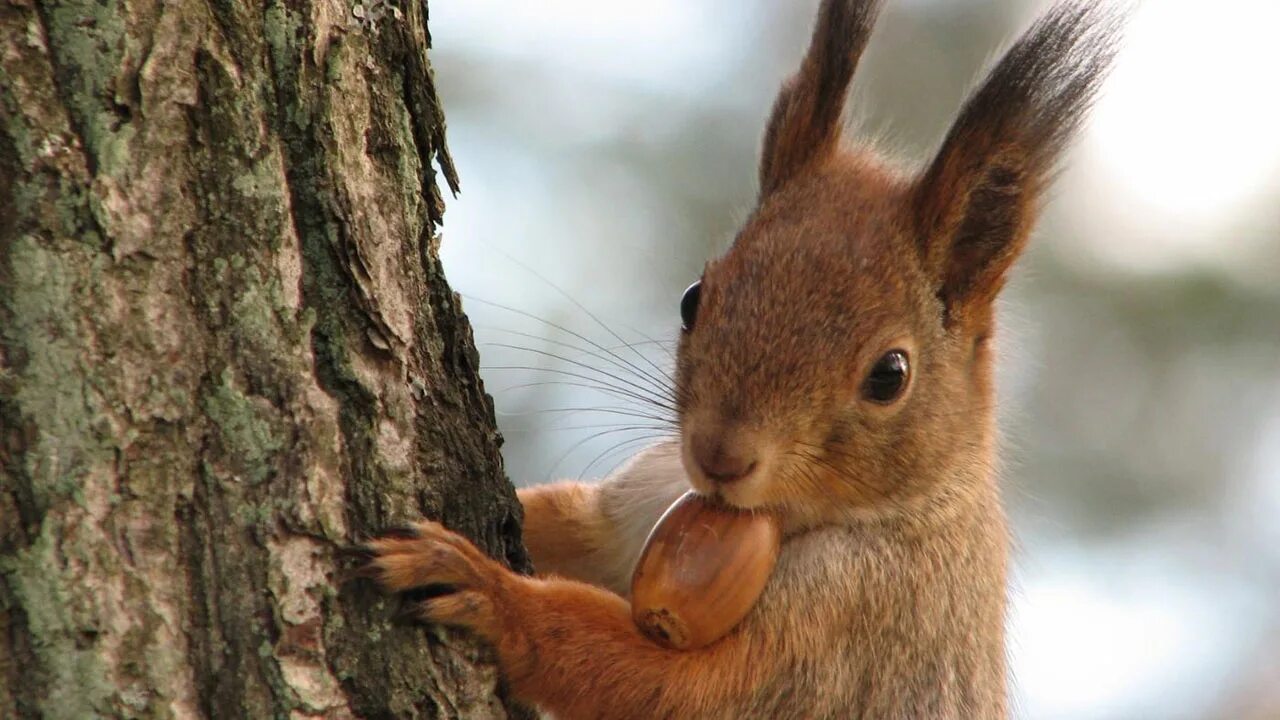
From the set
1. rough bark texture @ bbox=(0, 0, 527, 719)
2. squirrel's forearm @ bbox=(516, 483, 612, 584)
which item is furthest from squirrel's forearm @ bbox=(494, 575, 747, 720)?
squirrel's forearm @ bbox=(516, 483, 612, 584)

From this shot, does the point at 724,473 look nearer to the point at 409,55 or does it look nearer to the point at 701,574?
the point at 701,574

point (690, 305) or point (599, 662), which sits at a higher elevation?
point (690, 305)

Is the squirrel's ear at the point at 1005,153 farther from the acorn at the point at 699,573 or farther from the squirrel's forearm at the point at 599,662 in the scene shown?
the squirrel's forearm at the point at 599,662

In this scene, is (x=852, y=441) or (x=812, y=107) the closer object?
(x=852, y=441)

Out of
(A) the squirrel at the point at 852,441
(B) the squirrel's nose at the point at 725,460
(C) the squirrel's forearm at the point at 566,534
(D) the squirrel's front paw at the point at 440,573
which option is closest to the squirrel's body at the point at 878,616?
(A) the squirrel at the point at 852,441

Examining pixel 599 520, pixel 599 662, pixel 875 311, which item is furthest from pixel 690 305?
pixel 599 662

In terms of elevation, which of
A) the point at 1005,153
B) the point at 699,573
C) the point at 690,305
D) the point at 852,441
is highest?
the point at 1005,153

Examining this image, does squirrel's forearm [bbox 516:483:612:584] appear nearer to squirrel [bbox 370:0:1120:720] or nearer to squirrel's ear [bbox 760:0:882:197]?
squirrel [bbox 370:0:1120:720]

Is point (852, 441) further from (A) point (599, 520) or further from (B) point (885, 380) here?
(A) point (599, 520)
